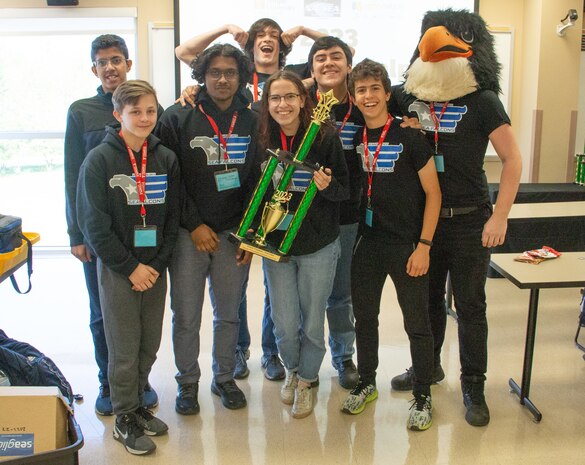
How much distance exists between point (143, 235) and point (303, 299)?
70 centimetres

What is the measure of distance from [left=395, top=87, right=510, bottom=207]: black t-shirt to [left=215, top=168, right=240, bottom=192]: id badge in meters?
0.77

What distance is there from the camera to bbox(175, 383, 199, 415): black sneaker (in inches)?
107

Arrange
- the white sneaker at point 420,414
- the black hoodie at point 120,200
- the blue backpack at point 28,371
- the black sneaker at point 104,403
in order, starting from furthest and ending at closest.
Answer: the black sneaker at point 104,403 → the white sneaker at point 420,414 → the blue backpack at point 28,371 → the black hoodie at point 120,200

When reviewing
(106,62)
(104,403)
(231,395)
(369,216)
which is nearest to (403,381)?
(231,395)

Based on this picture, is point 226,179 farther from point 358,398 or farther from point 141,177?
point 358,398

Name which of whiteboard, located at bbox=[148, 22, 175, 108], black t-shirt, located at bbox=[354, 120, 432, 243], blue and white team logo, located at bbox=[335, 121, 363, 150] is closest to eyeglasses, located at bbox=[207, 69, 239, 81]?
blue and white team logo, located at bbox=[335, 121, 363, 150]

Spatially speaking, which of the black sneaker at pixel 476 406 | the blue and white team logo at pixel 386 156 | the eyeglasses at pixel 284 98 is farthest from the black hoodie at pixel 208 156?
the black sneaker at pixel 476 406

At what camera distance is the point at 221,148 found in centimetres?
249

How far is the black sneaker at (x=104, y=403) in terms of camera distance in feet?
8.87

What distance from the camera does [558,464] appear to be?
7.81 ft

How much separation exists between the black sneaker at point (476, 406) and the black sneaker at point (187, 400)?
1162 mm

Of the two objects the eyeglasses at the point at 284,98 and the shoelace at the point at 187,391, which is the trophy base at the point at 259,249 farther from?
the shoelace at the point at 187,391

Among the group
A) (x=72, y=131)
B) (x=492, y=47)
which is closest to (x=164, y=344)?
(x=72, y=131)

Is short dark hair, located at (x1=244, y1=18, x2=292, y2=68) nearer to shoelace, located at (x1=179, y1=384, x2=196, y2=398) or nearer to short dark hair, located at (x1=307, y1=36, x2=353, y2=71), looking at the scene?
short dark hair, located at (x1=307, y1=36, x2=353, y2=71)
